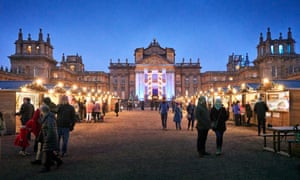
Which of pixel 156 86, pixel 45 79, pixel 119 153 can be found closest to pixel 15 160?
pixel 119 153

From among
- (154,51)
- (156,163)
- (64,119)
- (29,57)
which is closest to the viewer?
(156,163)

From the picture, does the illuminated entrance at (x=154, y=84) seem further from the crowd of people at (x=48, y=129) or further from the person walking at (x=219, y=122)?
the person walking at (x=219, y=122)

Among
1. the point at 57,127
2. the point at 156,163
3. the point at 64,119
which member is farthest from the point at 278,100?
the point at 57,127

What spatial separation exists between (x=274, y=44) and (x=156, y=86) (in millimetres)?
38446

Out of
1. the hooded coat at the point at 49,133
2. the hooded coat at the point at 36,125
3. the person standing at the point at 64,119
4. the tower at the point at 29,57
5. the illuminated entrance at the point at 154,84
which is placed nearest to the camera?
the hooded coat at the point at 49,133

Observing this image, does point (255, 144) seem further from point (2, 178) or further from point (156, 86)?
point (156, 86)

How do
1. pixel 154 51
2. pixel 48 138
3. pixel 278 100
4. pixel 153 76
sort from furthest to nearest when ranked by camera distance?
pixel 154 51 < pixel 153 76 < pixel 278 100 < pixel 48 138

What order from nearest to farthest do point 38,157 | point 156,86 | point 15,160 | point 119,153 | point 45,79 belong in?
point 38,157 → point 15,160 → point 119,153 → point 45,79 → point 156,86

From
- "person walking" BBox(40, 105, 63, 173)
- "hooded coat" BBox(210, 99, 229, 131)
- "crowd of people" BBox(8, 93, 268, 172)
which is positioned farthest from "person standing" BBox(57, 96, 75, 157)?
"hooded coat" BBox(210, 99, 229, 131)

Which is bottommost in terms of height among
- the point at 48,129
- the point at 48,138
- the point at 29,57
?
the point at 48,138

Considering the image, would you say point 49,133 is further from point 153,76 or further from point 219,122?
point 153,76

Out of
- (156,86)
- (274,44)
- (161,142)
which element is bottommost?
(161,142)

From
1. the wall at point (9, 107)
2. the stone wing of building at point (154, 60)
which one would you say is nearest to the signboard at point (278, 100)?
the wall at point (9, 107)

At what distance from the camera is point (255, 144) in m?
11.3
